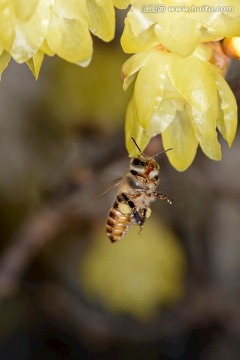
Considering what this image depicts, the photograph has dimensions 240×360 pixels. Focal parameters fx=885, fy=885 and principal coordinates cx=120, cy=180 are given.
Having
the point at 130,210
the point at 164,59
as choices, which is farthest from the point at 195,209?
the point at 164,59

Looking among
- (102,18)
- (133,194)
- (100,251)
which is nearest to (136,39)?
(102,18)

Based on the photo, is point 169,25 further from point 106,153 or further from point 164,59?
point 106,153

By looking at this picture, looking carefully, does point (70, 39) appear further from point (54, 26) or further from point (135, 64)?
point (135, 64)

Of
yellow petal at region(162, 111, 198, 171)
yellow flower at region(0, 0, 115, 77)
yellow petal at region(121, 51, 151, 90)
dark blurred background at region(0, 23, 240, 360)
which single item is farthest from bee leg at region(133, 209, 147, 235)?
dark blurred background at region(0, 23, 240, 360)

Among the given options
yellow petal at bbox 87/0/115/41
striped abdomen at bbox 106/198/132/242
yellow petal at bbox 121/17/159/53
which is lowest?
striped abdomen at bbox 106/198/132/242

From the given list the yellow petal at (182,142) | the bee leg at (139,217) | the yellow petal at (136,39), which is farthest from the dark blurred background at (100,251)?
the yellow petal at (136,39)

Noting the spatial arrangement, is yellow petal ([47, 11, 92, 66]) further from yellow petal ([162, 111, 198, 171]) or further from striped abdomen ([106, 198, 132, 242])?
striped abdomen ([106, 198, 132, 242])

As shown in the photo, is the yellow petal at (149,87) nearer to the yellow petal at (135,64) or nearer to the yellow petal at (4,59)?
the yellow petal at (135,64)
